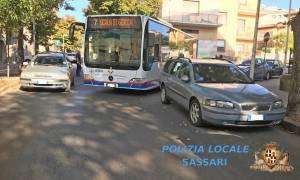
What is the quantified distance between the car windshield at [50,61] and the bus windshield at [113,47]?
6.02ft

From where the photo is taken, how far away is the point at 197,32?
4731cm

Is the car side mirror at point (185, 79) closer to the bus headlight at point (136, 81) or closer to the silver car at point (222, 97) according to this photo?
the silver car at point (222, 97)

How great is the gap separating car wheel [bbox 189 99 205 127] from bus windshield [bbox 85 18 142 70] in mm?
5479

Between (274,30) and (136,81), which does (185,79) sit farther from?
(274,30)

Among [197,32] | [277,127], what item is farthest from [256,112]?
[197,32]

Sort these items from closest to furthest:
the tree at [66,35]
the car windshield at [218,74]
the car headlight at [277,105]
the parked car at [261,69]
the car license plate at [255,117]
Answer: the car license plate at [255,117] < the car headlight at [277,105] < the car windshield at [218,74] < the parked car at [261,69] < the tree at [66,35]

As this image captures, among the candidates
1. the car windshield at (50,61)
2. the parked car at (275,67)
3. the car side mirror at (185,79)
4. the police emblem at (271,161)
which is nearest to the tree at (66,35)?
the parked car at (275,67)

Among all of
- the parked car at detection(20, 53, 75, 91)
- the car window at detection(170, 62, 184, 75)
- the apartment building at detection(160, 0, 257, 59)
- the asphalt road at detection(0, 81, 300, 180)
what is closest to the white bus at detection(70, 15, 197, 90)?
the parked car at detection(20, 53, 75, 91)

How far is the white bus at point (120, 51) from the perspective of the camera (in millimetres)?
14914

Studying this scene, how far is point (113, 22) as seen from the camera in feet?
50.0

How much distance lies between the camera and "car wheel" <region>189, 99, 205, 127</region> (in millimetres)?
9273

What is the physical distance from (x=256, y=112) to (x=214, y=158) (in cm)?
250

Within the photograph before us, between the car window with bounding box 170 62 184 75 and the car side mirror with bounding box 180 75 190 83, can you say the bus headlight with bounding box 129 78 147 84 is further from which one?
the car side mirror with bounding box 180 75 190 83

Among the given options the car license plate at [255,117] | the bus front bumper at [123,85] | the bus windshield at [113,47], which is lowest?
the car license plate at [255,117]
